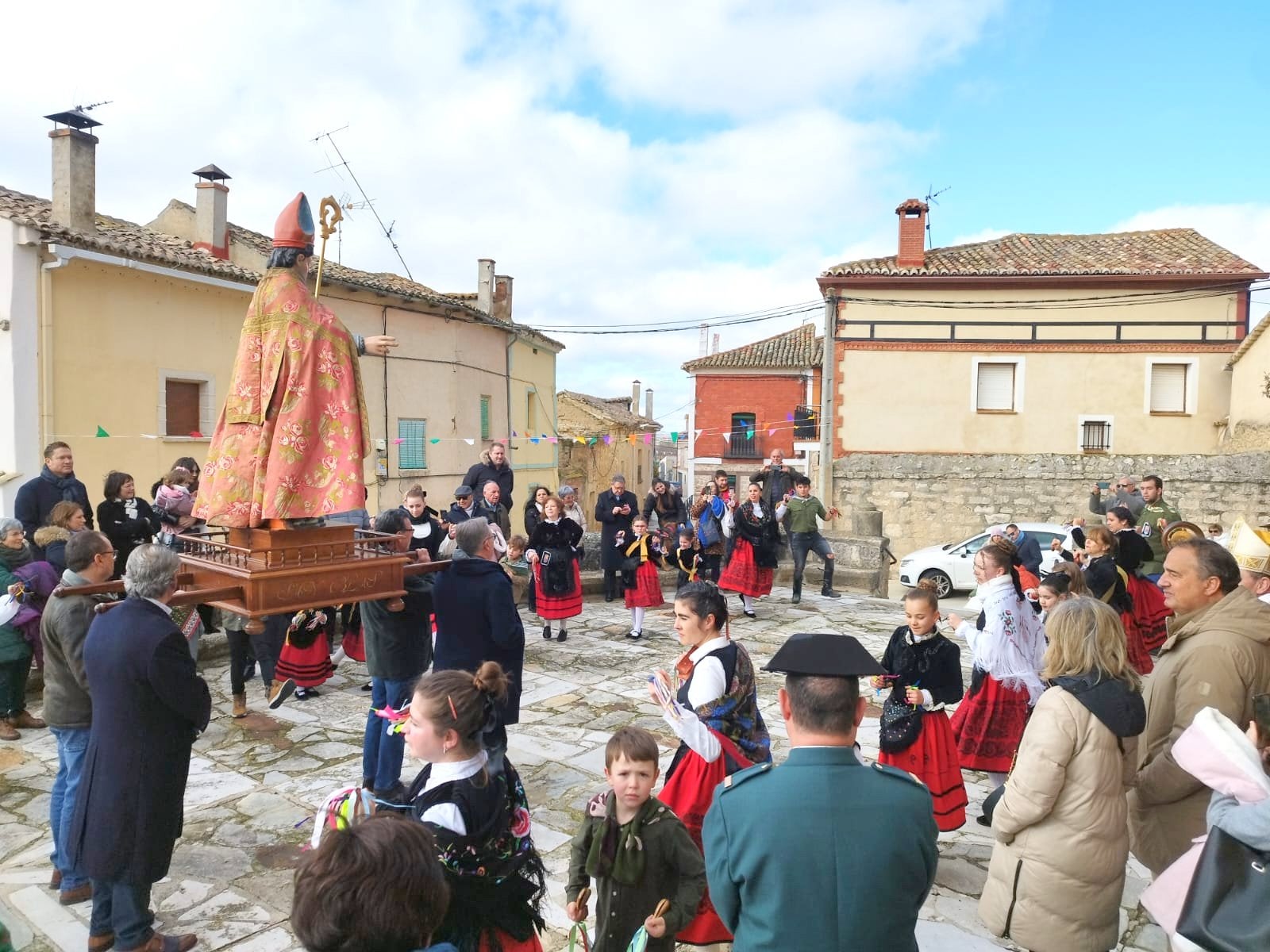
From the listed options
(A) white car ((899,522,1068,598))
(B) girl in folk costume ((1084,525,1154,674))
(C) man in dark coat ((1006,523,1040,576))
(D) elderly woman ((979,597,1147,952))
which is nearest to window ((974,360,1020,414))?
(A) white car ((899,522,1068,598))

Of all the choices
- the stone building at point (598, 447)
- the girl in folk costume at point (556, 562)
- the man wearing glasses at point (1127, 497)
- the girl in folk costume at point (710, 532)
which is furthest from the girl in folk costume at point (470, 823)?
the stone building at point (598, 447)

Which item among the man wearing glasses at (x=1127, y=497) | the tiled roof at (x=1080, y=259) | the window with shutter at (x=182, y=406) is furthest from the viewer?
the tiled roof at (x=1080, y=259)

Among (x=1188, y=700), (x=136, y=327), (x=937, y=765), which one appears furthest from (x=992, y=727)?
(x=136, y=327)

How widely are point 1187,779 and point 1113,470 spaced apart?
17159 millimetres

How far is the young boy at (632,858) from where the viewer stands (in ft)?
9.30

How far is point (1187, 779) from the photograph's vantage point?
10.3 feet

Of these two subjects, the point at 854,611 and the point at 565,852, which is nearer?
the point at 565,852

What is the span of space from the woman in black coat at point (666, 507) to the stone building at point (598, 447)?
2160 centimetres

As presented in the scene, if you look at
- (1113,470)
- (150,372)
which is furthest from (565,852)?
(1113,470)

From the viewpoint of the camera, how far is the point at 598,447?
125 ft

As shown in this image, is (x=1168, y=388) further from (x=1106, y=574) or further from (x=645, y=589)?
(x=645, y=589)

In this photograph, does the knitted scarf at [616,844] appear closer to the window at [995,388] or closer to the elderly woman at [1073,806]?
the elderly woman at [1073,806]

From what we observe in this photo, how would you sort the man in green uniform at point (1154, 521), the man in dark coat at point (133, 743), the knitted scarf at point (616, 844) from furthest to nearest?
the man in green uniform at point (1154, 521), the man in dark coat at point (133, 743), the knitted scarf at point (616, 844)

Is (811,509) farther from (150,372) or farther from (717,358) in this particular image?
(717,358)
